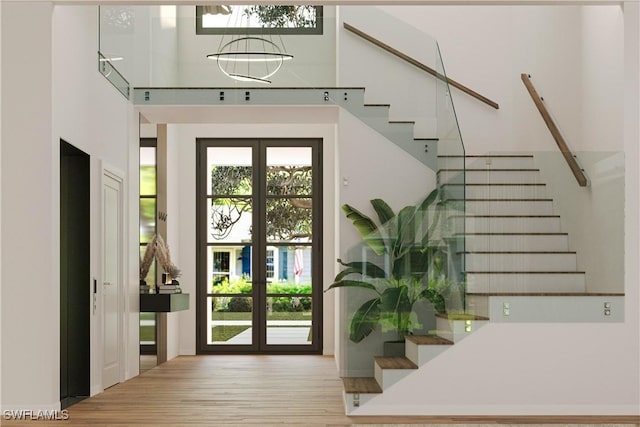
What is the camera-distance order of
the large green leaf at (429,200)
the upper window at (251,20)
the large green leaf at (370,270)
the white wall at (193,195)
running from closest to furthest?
the large green leaf at (370,270) → the large green leaf at (429,200) → the upper window at (251,20) → the white wall at (193,195)

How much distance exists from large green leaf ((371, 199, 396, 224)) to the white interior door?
2.53 m

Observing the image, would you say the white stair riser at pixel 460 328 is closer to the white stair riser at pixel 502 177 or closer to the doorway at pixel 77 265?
the white stair riser at pixel 502 177

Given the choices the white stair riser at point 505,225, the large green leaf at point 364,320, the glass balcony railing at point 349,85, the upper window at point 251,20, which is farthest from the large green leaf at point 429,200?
the upper window at point 251,20

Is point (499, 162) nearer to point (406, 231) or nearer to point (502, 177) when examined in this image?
point (502, 177)

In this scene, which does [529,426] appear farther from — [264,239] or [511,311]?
[264,239]

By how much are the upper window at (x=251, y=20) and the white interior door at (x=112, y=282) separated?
1.89 meters

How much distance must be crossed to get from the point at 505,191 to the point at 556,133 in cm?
234

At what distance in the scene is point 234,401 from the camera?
7.18 m

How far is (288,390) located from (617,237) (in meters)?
3.16

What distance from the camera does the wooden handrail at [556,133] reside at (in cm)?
687

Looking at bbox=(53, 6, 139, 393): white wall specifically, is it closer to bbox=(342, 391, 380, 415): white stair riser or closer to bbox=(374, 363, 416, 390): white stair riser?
bbox=(342, 391, 380, 415): white stair riser

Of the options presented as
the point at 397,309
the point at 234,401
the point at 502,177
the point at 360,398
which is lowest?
the point at 234,401

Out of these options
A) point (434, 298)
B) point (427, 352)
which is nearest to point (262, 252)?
point (434, 298)

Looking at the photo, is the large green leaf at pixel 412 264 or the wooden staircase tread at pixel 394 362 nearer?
the wooden staircase tread at pixel 394 362
